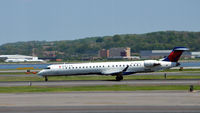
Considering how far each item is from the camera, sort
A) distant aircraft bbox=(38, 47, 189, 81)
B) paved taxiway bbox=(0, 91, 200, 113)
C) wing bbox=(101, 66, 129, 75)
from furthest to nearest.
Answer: distant aircraft bbox=(38, 47, 189, 81), wing bbox=(101, 66, 129, 75), paved taxiway bbox=(0, 91, 200, 113)

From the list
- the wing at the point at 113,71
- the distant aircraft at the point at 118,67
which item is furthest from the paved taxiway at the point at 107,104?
the distant aircraft at the point at 118,67

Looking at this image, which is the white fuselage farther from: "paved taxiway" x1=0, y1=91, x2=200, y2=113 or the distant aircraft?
"paved taxiway" x1=0, y1=91, x2=200, y2=113

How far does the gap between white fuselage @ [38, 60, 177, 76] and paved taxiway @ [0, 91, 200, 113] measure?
2085 centimetres

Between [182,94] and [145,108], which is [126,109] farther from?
[182,94]

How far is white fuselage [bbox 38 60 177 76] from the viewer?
53.2m

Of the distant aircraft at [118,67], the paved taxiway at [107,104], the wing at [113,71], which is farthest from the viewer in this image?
the distant aircraft at [118,67]

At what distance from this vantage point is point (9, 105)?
2723 centimetres

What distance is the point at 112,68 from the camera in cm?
5388

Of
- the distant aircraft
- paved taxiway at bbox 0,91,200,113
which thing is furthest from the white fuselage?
paved taxiway at bbox 0,91,200,113

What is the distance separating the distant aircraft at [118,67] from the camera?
5316 centimetres

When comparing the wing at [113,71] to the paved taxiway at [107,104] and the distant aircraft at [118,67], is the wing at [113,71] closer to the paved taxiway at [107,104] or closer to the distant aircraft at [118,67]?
the distant aircraft at [118,67]

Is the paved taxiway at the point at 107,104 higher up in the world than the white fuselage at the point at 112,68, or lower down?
lower down

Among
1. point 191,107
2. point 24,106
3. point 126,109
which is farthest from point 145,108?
point 24,106

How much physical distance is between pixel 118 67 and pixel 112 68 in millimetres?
832
